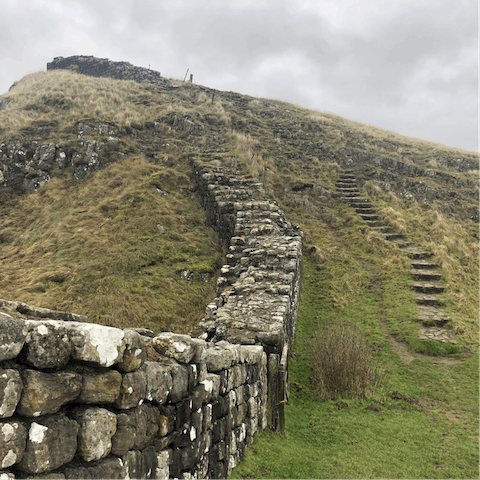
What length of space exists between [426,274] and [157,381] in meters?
20.2

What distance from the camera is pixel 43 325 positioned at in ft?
10.8

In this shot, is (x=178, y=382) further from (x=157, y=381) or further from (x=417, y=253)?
(x=417, y=253)

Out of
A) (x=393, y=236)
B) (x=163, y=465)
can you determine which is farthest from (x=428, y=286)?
A: (x=163, y=465)

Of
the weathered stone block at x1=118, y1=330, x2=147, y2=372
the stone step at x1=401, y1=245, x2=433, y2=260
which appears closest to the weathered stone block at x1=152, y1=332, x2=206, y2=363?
the weathered stone block at x1=118, y1=330, x2=147, y2=372

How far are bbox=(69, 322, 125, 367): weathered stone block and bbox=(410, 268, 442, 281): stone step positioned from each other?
20632 mm

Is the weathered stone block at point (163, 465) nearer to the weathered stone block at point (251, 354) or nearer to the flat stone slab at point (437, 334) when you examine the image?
the weathered stone block at point (251, 354)

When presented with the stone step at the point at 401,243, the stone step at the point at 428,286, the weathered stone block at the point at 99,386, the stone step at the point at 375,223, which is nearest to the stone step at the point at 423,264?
the stone step at the point at 428,286

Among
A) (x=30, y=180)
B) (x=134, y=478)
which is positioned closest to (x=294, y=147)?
(x=30, y=180)

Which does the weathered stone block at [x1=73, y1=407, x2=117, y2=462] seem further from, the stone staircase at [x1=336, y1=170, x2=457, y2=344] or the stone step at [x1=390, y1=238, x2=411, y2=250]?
the stone step at [x1=390, y1=238, x2=411, y2=250]

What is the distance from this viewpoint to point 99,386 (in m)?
3.70

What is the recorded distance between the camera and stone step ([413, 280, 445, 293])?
19.6 m

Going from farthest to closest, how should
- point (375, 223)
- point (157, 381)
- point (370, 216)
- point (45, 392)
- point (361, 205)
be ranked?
point (361, 205)
point (370, 216)
point (375, 223)
point (157, 381)
point (45, 392)

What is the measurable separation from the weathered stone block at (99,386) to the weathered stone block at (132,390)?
9 centimetres

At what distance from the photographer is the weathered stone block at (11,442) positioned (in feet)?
9.61
